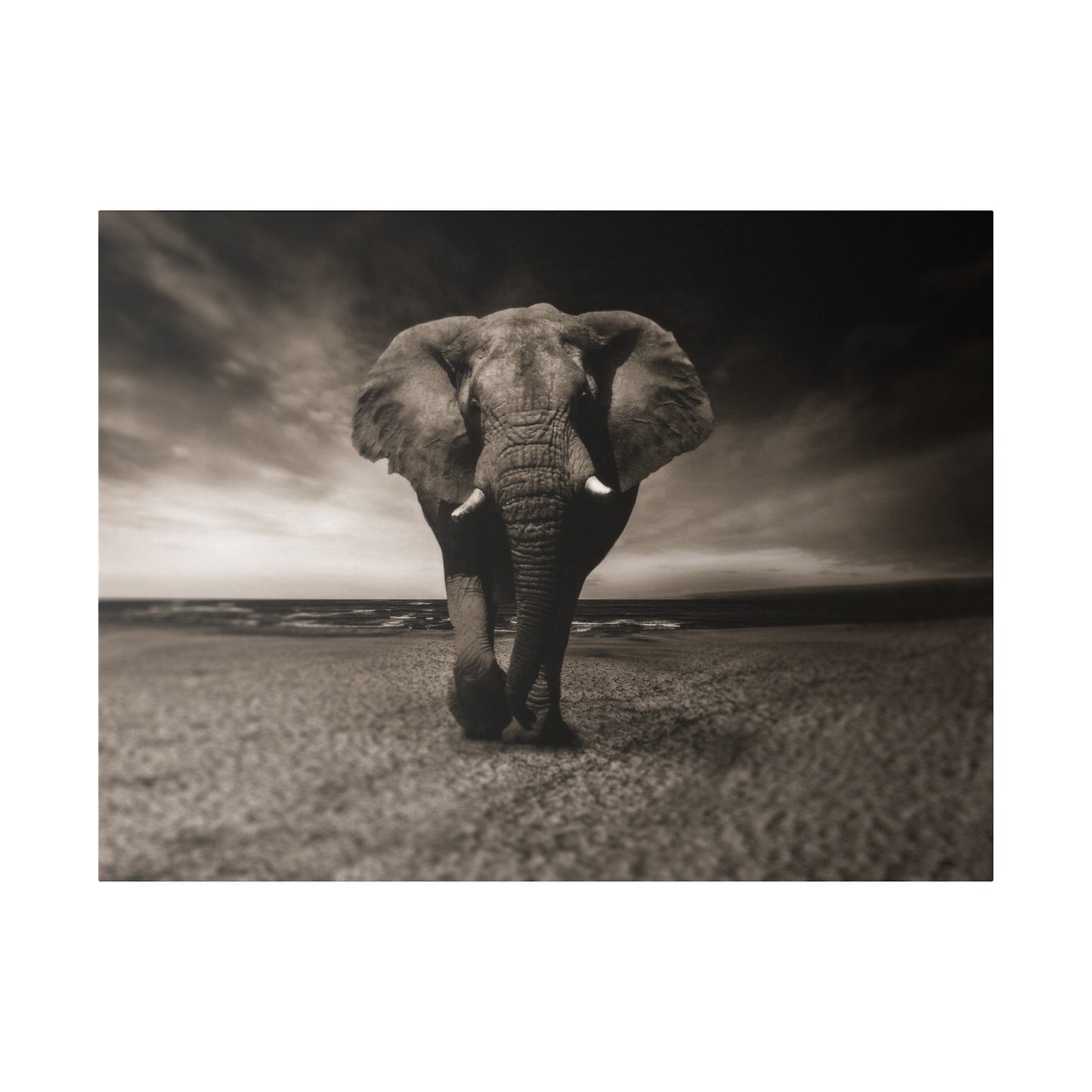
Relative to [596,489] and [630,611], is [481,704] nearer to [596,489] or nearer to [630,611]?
[630,611]

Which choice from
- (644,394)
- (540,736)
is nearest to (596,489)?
(644,394)

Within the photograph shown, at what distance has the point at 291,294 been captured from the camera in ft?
10.5

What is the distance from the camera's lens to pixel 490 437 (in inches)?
118

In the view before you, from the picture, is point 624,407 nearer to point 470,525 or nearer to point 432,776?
point 470,525

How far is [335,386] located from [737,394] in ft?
6.13

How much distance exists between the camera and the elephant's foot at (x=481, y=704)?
3.22 m

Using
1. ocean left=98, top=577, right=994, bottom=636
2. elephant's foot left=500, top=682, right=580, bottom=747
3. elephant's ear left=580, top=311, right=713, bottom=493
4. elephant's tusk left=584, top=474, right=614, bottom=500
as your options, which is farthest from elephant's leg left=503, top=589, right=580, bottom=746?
elephant's ear left=580, top=311, right=713, bottom=493

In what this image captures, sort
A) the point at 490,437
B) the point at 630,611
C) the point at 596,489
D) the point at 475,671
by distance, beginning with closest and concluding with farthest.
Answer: the point at 596,489, the point at 490,437, the point at 475,671, the point at 630,611

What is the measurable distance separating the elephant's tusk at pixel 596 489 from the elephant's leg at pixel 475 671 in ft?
2.35

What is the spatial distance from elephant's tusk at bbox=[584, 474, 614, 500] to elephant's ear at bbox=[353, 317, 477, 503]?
636mm

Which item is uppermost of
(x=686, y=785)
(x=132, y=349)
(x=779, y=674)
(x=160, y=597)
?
(x=132, y=349)

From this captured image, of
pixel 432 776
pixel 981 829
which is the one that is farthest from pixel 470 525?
pixel 981 829

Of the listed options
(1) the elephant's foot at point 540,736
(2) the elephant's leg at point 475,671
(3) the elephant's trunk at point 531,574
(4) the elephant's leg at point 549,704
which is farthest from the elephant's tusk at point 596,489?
(1) the elephant's foot at point 540,736

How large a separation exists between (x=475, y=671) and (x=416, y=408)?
121 cm
